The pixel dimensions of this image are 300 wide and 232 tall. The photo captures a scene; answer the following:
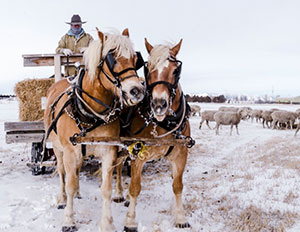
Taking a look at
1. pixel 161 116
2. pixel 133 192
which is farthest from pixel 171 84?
pixel 133 192

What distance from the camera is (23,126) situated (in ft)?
19.0

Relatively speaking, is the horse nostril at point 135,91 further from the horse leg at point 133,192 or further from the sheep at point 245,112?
the sheep at point 245,112

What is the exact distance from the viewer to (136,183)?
392cm

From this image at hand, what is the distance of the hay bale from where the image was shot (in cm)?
633

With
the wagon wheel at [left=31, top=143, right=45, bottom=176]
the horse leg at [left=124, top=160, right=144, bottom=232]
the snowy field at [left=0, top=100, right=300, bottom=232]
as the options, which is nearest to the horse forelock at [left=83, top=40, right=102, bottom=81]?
the horse leg at [left=124, top=160, right=144, bottom=232]

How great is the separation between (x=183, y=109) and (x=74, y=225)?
7.76 ft

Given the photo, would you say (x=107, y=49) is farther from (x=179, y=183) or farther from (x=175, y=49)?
(x=179, y=183)

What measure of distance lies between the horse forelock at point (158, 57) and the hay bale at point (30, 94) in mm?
3839

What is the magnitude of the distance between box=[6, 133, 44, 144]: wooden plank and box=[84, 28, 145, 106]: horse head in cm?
333

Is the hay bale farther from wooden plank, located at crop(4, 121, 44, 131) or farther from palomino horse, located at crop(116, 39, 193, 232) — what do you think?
palomino horse, located at crop(116, 39, 193, 232)

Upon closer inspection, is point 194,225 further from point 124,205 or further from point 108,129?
point 108,129

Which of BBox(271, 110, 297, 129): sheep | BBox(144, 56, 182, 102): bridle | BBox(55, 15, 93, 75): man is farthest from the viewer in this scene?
BBox(271, 110, 297, 129): sheep

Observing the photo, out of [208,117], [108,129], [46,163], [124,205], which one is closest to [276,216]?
[124,205]

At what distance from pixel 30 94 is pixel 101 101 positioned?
384 centimetres
